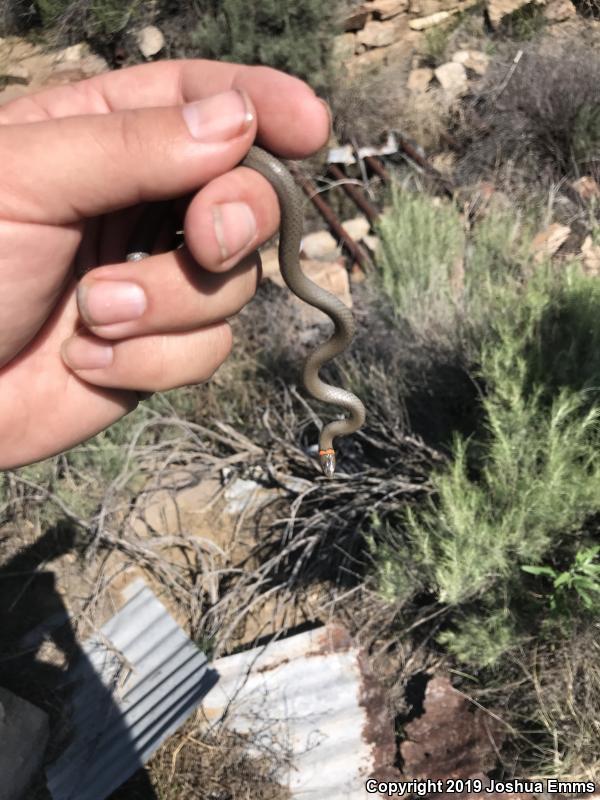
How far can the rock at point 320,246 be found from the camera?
6461 mm

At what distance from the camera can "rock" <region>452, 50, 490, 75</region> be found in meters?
8.71

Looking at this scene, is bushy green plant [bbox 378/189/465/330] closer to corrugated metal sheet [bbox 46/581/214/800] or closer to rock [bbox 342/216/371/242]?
rock [bbox 342/216/371/242]

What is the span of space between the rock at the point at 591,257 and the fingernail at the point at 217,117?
159 inches

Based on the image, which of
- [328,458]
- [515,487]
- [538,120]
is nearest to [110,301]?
[328,458]

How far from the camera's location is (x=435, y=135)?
7965mm

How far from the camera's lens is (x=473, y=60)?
29.2 ft

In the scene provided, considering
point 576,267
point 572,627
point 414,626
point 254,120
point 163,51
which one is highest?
point 254,120

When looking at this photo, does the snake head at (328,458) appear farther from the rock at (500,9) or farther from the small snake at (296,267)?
the rock at (500,9)

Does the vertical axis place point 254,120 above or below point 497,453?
above

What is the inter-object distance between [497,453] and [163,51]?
773cm

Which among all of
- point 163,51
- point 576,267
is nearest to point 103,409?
point 576,267

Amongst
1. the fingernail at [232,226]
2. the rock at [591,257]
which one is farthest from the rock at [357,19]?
the fingernail at [232,226]

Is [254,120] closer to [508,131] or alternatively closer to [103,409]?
[103,409]

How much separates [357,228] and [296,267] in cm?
498
